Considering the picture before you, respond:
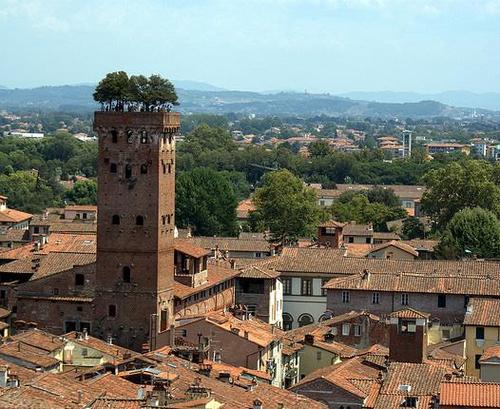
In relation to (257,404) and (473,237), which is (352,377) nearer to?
(257,404)

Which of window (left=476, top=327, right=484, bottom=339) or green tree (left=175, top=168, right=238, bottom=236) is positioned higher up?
window (left=476, top=327, right=484, bottom=339)

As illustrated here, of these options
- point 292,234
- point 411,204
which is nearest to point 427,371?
point 292,234

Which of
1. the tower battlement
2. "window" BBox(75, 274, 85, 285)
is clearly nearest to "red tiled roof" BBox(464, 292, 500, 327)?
the tower battlement

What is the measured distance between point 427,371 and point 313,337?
12430 millimetres

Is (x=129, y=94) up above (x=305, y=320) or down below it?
above

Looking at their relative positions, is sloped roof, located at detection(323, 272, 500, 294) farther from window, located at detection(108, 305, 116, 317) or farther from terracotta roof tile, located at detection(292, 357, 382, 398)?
terracotta roof tile, located at detection(292, 357, 382, 398)

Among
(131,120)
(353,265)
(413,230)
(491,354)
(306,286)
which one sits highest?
(131,120)

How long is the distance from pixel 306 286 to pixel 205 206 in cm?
3226

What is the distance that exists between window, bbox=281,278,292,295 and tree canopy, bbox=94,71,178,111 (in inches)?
480

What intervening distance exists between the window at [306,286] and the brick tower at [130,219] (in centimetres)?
1103

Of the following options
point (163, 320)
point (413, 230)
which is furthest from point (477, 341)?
point (413, 230)

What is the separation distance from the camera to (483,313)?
55.0m

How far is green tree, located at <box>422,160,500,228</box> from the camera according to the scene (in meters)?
101

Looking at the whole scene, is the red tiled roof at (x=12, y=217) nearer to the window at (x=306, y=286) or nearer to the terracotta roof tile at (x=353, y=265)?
the terracotta roof tile at (x=353, y=265)
